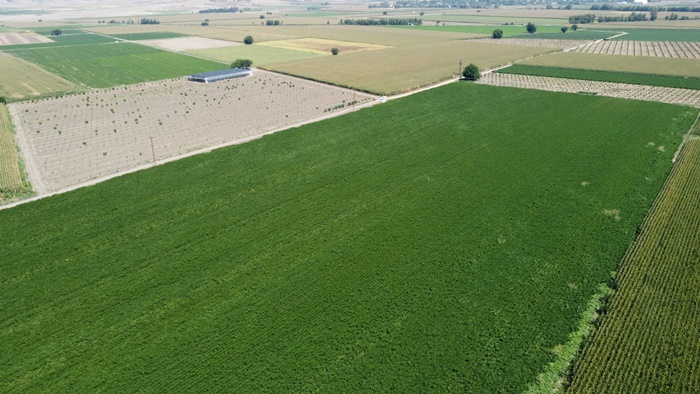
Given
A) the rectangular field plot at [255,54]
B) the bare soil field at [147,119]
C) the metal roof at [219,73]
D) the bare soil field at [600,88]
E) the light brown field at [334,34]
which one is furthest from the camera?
the light brown field at [334,34]

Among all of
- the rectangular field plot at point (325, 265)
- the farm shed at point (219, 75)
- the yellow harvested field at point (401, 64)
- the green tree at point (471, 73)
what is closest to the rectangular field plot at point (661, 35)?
the yellow harvested field at point (401, 64)

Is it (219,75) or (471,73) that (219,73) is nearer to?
(219,75)

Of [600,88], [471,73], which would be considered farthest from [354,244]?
[600,88]

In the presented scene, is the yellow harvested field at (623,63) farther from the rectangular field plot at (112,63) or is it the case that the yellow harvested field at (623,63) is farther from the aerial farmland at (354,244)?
the rectangular field plot at (112,63)

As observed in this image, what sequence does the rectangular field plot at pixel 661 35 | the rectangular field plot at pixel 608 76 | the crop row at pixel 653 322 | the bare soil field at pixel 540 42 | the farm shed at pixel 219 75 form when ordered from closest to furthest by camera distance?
the crop row at pixel 653 322 → the rectangular field plot at pixel 608 76 → the farm shed at pixel 219 75 → the bare soil field at pixel 540 42 → the rectangular field plot at pixel 661 35

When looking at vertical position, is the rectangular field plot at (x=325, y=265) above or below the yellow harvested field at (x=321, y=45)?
below

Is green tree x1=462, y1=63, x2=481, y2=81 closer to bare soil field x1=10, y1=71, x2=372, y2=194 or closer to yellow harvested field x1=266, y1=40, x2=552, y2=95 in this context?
yellow harvested field x1=266, y1=40, x2=552, y2=95

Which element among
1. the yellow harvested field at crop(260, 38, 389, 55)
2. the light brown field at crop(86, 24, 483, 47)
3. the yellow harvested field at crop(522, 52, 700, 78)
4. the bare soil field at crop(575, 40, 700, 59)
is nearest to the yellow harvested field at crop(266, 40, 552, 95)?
the yellow harvested field at crop(260, 38, 389, 55)

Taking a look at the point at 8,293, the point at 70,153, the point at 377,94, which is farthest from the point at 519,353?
the point at 377,94
